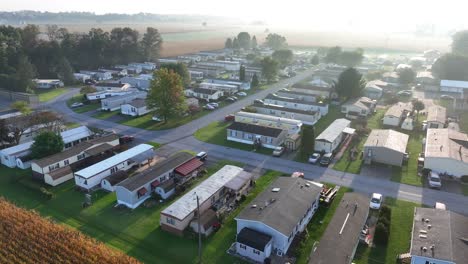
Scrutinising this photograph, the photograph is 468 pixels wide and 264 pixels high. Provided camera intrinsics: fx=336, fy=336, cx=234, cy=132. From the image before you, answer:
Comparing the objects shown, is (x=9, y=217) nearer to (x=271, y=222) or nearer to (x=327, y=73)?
(x=271, y=222)

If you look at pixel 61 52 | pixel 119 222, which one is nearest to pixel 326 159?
pixel 119 222

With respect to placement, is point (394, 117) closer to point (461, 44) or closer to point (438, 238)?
point (438, 238)

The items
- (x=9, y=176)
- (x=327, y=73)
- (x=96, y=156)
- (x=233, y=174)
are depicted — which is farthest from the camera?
(x=327, y=73)

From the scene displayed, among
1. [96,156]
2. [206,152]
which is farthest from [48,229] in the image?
[206,152]

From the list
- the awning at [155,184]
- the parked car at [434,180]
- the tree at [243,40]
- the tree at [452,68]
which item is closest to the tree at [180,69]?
the awning at [155,184]

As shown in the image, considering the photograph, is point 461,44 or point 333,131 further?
point 461,44
